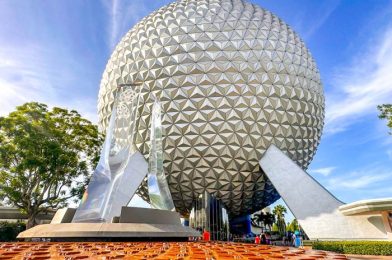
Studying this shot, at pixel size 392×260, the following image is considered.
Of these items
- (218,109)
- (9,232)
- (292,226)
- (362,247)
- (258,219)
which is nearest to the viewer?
(362,247)

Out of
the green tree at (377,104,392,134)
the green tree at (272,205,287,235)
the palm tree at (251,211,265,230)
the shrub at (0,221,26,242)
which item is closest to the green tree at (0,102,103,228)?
the shrub at (0,221,26,242)

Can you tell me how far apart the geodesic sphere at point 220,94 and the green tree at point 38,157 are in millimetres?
4404

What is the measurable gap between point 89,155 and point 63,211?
30.6 feet

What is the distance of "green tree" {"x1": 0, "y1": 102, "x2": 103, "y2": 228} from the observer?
18.7 m

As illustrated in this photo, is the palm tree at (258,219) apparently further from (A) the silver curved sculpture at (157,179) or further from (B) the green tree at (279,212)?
(A) the silver curved sculpture at (157,179)

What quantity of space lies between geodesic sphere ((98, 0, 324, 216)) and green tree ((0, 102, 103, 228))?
173 inches

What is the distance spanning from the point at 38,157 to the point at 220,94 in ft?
41.8

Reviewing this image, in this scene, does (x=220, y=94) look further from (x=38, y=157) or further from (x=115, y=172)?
(x=38, y=157)

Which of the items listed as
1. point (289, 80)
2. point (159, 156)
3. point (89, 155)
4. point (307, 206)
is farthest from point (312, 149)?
point (89, 155)

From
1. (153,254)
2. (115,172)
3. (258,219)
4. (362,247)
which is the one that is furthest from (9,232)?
(258,219)

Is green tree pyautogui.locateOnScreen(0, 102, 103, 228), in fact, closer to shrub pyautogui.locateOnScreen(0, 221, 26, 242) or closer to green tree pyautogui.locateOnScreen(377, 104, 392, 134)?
shrub pyautogui.locateOnScreen(0, 221, 26, 242)

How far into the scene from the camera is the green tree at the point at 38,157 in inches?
736

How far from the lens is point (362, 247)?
12.9m

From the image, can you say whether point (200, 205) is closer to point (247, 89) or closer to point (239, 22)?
point (247, 89)
